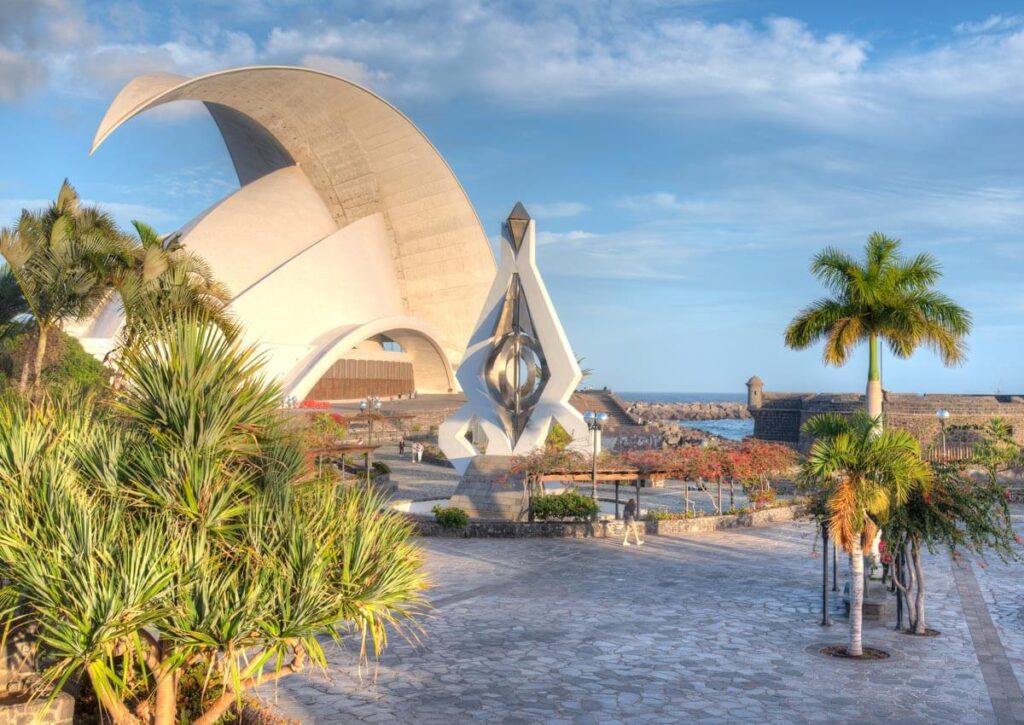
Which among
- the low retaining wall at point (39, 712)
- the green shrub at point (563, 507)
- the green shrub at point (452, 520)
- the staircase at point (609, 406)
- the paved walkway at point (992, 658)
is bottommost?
the paved walkway at point (992, 658)

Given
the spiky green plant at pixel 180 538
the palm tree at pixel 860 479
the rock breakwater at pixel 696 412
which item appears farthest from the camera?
the rock breakwater at pixel 696 412

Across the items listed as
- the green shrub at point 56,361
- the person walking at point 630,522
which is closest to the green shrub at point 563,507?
→ the person walking at point 630,522

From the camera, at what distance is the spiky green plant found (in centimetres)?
516

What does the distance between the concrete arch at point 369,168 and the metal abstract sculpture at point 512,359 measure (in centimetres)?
2241

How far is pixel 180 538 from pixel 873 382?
1078 centimetres

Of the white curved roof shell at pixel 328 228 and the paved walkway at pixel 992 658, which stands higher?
the white curved roof shell at pixel 328 228

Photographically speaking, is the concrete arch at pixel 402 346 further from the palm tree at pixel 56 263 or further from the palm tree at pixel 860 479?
the palm tree at pixel 860 479

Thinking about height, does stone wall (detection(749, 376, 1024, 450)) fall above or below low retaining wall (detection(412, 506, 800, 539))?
above

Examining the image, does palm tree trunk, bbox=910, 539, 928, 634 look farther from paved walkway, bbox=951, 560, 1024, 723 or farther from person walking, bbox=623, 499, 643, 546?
person walking, bbox=623, 499, 643, 546

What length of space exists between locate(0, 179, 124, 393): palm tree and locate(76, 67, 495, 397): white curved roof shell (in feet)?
77.9

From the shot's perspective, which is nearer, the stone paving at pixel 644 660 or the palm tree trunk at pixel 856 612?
the stone paving at pixel 644 660

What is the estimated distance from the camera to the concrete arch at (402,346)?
1635 inches

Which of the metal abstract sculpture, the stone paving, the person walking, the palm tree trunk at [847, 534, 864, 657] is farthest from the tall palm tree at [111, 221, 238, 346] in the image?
the palm tree trunk at [847, 534, 864, 657]

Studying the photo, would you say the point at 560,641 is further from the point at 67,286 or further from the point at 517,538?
the point at 67,286
